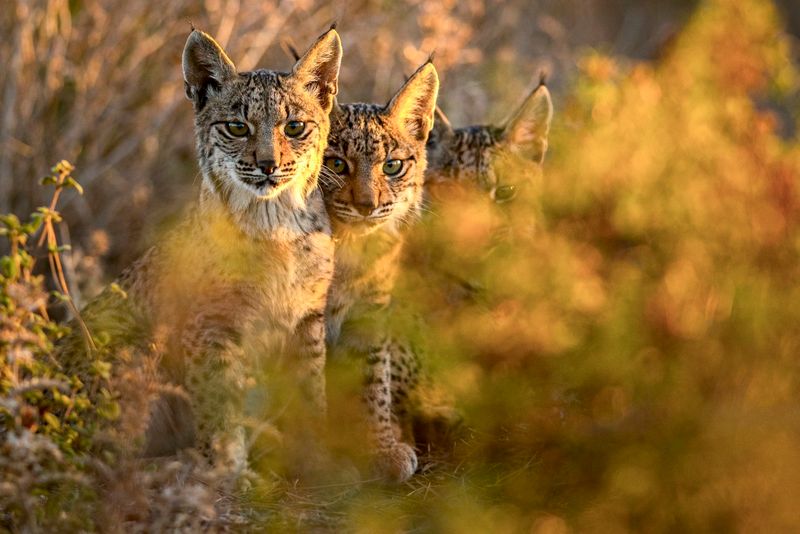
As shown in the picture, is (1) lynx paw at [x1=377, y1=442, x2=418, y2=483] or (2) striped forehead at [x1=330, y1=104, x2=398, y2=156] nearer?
(1) lynx paw at [x1=377, y1=442, x2=418, y2=483]

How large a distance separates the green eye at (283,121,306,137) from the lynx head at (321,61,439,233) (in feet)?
0.85

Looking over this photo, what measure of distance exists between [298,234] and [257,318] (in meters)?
0.37

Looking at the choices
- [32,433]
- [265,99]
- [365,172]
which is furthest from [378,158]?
[32,433]

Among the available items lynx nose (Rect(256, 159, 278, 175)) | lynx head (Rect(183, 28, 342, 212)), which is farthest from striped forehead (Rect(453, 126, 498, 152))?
lynx nose (Rect(256, 159, 278, 175))

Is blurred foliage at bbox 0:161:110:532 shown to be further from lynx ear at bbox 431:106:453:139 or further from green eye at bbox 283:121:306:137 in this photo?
lynx ear at bbox 431:106:453:139

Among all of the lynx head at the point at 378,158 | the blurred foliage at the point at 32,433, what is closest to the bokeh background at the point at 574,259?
the lynx head at the point at 378,158

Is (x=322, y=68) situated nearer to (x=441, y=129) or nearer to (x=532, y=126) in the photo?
(x=441, y=129)

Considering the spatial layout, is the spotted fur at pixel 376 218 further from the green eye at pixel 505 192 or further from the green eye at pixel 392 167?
the green eye at pixel 505 192

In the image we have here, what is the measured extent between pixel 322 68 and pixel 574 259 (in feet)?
4.24

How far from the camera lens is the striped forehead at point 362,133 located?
4504mm

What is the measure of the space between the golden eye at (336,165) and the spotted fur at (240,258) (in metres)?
0.16

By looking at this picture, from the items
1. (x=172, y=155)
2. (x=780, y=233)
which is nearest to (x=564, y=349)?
(x=780, y=233)

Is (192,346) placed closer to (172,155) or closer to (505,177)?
(505,177)

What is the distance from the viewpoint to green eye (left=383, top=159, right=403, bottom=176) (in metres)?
4.57
